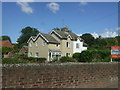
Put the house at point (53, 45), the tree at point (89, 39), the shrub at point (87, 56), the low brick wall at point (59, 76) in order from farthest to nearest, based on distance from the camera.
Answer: the tree at point (89, 39) → the house at point (53, 45) → the shrub at point (87, 56) → the low brick wall at point (59, 76)

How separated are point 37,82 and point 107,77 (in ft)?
20.9

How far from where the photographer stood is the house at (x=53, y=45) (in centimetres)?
4283

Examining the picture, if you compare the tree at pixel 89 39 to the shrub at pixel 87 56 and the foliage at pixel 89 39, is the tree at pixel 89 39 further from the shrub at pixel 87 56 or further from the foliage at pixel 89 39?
the shrub at pixel 87 56

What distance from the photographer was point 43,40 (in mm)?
43281

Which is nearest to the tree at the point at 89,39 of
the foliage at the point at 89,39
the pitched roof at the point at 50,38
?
the foliage at the point at 89,39

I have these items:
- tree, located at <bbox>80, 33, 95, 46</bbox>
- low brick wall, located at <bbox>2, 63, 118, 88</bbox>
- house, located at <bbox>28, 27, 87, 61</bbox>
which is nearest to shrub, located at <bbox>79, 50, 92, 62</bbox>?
house, located at <bbox>28, 27, 87, 61</bbox>

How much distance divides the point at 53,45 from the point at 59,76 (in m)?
36.7

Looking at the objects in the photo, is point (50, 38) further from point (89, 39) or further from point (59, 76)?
point (89, 39)

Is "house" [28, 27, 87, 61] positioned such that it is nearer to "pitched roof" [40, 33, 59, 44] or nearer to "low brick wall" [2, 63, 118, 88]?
"pitched roof" [40, 33, 59, 44]

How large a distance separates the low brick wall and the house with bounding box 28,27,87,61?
31.0 m

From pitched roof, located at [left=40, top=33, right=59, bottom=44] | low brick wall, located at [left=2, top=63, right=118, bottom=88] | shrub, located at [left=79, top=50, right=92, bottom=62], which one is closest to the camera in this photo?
low brick wall, located at [left=2, top=63, right=118, bottom=88]

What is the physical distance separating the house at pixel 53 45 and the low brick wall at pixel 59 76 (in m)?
31.0

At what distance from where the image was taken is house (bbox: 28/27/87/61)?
4283cm

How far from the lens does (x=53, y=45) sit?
4428 centimetres
